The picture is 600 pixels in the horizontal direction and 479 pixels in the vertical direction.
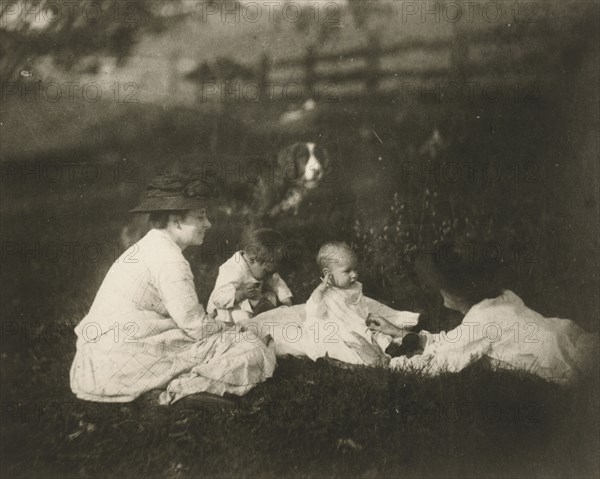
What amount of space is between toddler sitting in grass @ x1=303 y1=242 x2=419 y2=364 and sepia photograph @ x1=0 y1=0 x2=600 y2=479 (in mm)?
14

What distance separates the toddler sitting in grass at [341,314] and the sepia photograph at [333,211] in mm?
14

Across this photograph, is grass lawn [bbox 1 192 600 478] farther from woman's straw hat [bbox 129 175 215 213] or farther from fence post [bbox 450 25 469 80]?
fence post [bbox 450 25 469 80]

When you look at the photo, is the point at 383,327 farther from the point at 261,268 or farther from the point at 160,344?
the point at 160,344

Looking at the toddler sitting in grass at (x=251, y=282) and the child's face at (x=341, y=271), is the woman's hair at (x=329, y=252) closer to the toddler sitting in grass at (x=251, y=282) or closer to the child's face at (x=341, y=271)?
the child's face at (x=341, y=271)

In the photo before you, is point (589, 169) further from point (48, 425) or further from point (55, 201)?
point (48, 425)

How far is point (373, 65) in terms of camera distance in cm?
380

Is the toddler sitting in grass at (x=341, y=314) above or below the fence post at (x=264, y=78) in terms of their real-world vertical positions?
below

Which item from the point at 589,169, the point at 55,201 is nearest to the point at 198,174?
the point at 55,201

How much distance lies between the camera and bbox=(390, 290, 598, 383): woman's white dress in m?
3.71

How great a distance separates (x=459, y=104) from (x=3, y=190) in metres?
2.98

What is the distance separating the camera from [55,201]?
3752 millimetres

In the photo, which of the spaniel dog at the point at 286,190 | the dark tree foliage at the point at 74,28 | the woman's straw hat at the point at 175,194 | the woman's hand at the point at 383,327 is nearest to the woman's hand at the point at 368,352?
the woman's hand at the point at 383,327

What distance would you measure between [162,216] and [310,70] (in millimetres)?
1320

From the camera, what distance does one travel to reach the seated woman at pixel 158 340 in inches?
139
